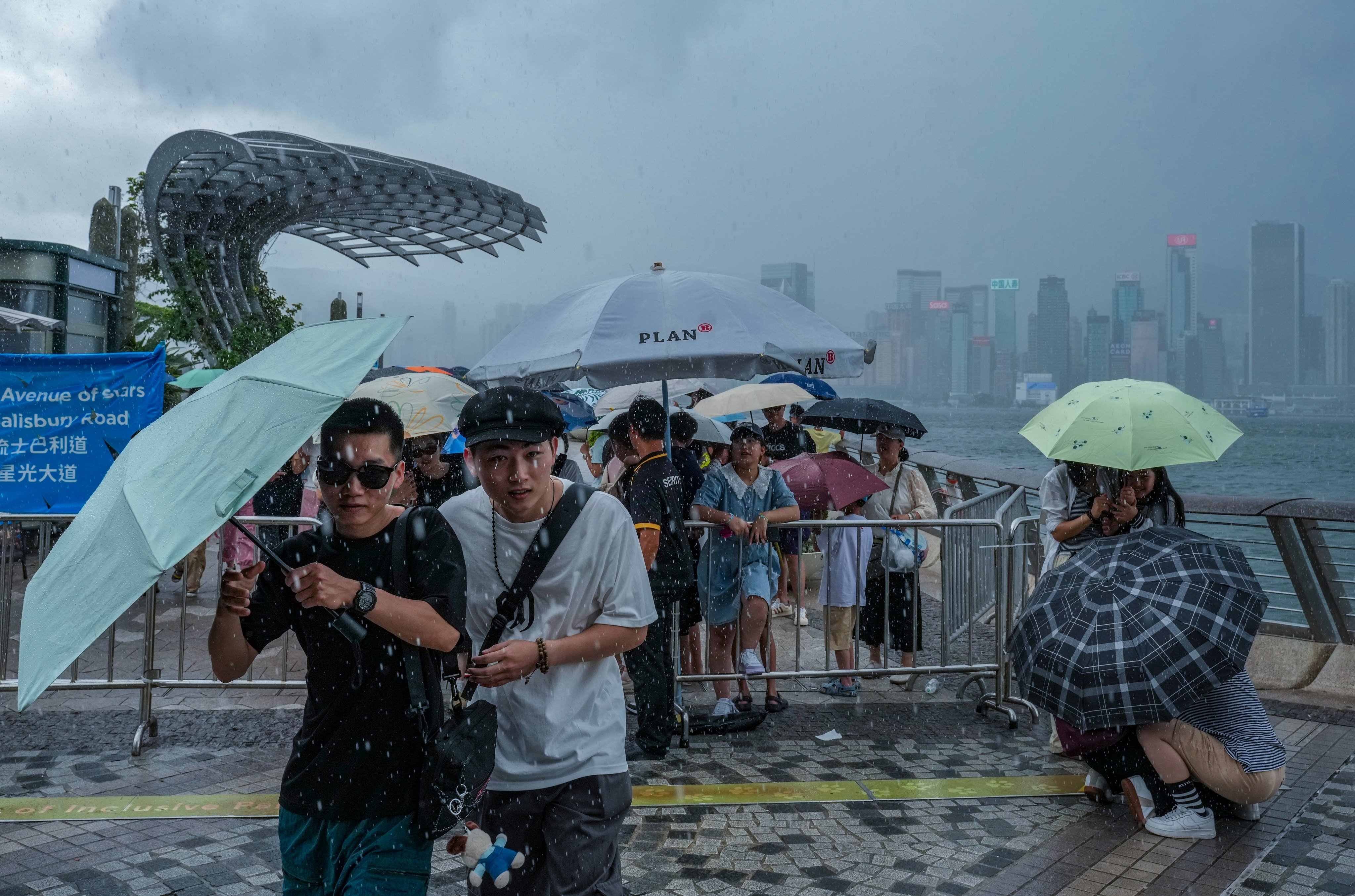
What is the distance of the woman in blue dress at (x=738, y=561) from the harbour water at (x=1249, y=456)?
812 centimetres

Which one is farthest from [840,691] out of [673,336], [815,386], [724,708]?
[815,386]

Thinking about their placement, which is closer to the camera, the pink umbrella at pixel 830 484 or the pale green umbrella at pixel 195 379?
the pink umbrella at pixel 830 484

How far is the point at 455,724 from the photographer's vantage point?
2529mm

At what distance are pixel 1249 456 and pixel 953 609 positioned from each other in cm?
11842

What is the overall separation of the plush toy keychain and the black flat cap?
0.92 m

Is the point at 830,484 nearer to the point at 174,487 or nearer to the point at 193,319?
the point at 174,487

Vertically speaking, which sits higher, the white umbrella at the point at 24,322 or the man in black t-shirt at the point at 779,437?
the white umbrella at the point at 24,322

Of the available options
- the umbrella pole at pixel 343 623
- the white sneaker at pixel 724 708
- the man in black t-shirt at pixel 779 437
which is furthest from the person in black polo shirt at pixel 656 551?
the man in black t-shirt at pixel 779 437

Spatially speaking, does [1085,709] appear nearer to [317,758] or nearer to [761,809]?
[761,809]

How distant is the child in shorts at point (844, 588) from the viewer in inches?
262

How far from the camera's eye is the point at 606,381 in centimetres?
612

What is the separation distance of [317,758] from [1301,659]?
663cm

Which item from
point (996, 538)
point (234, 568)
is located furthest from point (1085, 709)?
point (234, 568)

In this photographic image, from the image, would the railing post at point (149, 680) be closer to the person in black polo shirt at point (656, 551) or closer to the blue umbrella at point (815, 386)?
the person in black polo shirt at point (656, 551)
